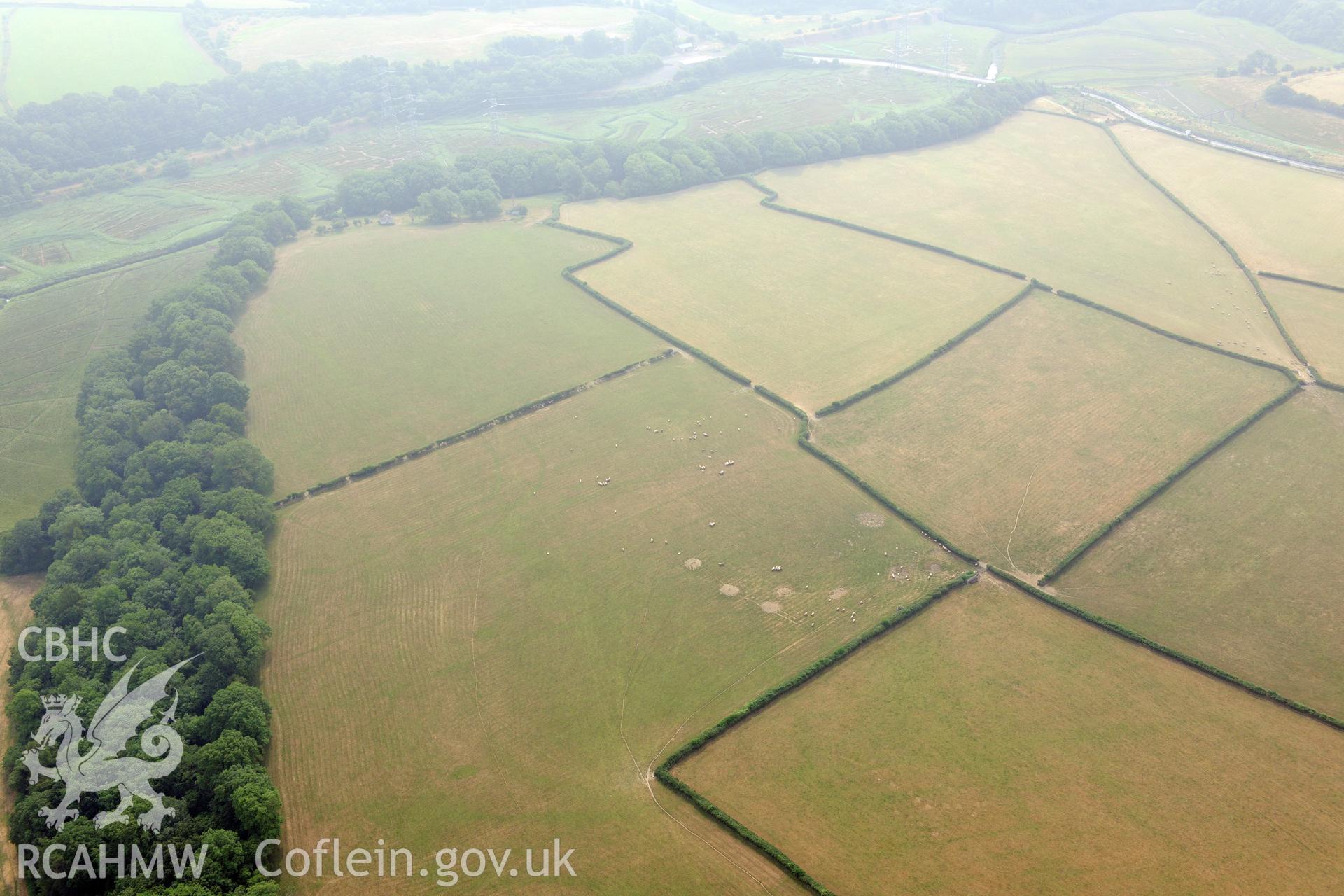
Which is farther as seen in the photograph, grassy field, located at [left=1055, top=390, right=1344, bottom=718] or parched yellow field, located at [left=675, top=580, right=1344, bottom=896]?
grassy field, located at [left=1055, top=390, right=1344, bottom=718]

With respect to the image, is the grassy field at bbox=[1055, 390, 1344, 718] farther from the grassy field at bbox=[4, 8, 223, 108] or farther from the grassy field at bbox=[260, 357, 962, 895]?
the grassy field at bbox=[4, 8, 223, 108]

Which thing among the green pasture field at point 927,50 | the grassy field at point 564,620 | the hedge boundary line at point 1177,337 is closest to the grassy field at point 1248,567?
the hedge boundary line at point 1177,337

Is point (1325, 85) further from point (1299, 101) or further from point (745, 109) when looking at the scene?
point (745, 109)

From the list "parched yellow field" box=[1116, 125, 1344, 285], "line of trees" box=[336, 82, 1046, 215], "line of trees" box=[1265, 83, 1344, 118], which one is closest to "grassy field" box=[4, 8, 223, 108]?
"line of trees" box=[336, 82, 1046, 215]

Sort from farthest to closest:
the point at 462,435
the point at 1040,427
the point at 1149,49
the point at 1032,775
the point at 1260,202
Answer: the point at 1149,49
the point at 1260,202
the point at 462,435
the point at 1040,427
the point at 1032,775

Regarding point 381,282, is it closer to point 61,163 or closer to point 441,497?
point 441,497

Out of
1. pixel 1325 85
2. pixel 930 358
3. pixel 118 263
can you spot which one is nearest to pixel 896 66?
pixel 1325 85

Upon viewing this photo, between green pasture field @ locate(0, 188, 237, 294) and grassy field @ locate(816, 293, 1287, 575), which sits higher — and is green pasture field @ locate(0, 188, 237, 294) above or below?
above
